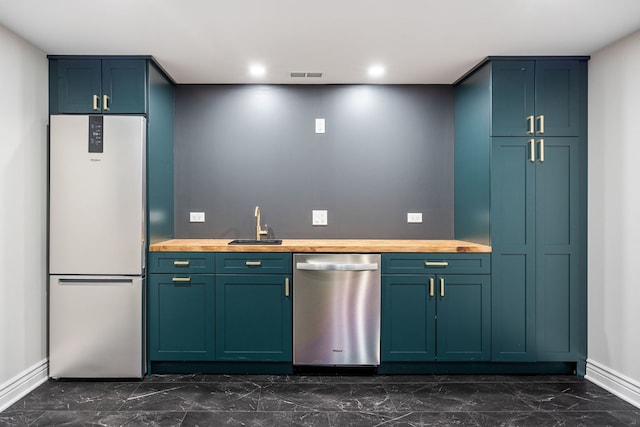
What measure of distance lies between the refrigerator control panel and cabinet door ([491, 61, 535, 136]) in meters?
2.80

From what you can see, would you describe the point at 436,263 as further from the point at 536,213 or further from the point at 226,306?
the point at 226,306

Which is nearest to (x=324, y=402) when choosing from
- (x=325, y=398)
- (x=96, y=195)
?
(x=325, y=398)

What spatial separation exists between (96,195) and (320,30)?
188 cm

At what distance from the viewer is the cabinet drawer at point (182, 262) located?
9.71 ft

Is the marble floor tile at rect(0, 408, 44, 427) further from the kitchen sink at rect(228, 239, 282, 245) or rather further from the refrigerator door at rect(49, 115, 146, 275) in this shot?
the kitchen sink at rect(228, 239, 282, 245)

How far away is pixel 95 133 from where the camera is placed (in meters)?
2.80

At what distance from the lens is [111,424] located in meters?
2.29

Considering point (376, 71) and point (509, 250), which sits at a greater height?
point (376, 71)

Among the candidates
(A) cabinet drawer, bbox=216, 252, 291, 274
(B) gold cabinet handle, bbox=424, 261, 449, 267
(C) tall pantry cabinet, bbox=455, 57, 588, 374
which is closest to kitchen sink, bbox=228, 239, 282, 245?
(A) cabinet drawer, bbox=216, 252, 291, 274

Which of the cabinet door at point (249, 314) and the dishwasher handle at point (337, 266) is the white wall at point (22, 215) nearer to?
the cabinet door at point (249, 314)

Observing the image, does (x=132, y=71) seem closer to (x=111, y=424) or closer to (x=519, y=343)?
(x=111, y=424)

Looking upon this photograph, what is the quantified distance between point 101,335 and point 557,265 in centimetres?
331

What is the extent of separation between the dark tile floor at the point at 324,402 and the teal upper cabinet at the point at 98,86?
196 centimetres

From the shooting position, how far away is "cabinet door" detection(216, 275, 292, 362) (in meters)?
2.97
